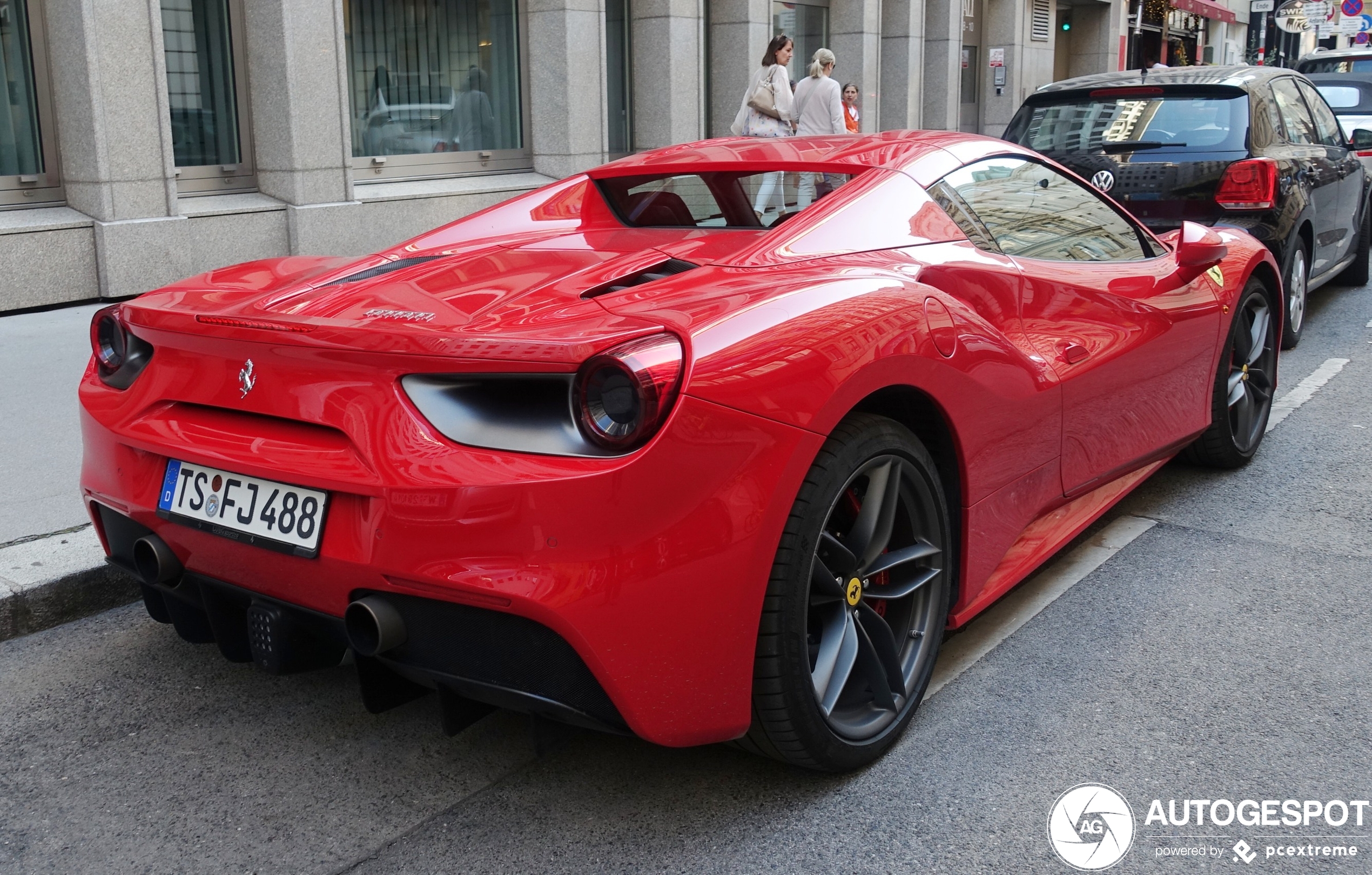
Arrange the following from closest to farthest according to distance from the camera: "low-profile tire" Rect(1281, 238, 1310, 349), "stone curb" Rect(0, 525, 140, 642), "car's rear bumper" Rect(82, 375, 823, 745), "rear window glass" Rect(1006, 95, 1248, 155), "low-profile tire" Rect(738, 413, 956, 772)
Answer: "car's rear bumper" Rect(82, 375, 823, 745), "low-profile tire" Rect(738, 413, 956, 772), "stone curb" Rect(0, 525, 140, 642), "rear window glass" Rect(1006, 95, 1248, 155), "low-profile tire" Rect(1281, 238, 1310, 349)

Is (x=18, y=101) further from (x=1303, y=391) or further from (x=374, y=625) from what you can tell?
(x=1303, y=391)

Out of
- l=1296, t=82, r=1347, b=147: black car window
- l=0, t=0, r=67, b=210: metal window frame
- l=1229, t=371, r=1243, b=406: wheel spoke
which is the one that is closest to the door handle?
l=1229, t=371, r=1243, b=406: wheel spoke

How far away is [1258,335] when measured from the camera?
5.17m

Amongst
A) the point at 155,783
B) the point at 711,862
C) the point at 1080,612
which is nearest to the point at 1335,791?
the point at 1080,612

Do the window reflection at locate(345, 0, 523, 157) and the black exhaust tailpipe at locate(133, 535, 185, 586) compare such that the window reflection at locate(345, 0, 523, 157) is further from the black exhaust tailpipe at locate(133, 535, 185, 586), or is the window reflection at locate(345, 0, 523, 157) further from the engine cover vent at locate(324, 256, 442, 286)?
the black exhaust tailpipe at locate(133, 535, 185, 586)

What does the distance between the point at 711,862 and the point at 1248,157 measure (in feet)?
18.6

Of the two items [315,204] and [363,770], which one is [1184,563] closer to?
A: [363,770]

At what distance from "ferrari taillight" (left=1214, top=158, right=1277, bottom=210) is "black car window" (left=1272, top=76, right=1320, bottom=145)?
87cm

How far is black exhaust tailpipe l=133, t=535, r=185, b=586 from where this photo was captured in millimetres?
2758

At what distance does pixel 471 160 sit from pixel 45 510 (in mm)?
8248

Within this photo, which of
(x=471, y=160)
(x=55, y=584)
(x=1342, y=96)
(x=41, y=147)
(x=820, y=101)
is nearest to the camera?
(x=55, y=584)

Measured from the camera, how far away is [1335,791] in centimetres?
276

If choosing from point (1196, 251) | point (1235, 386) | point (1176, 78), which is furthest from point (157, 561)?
point (1176, 78)

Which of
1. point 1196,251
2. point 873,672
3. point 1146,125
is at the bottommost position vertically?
point 873,672
